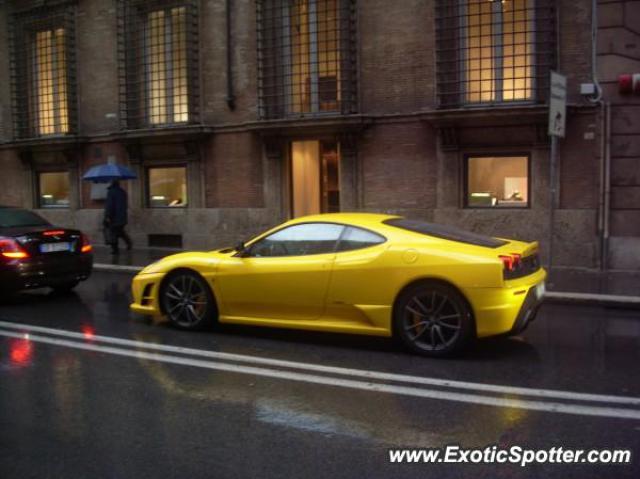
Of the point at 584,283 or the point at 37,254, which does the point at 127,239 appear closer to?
the point at 37,254

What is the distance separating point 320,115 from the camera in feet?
49.8

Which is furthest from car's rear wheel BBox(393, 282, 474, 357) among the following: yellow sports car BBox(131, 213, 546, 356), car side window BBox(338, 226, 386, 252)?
car side window BBox(338, 226, 386, 252)

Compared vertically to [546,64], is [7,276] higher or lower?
lower

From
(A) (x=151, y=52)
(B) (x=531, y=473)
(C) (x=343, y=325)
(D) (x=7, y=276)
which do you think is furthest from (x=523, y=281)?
(A) (x=151, y=52)

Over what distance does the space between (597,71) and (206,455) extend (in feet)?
36.5

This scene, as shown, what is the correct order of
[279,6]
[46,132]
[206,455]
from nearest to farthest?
[206,455] → [279,6] → [46,132]

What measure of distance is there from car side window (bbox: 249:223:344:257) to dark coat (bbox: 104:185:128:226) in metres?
9.81

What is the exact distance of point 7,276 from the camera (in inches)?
368

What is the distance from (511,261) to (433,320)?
915mm

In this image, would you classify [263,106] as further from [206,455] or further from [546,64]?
[206,455]

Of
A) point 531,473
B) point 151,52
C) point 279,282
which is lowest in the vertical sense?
point 531,473

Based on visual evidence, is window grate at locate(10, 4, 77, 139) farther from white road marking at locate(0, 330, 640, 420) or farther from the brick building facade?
white road marking at locate(0, 330, 640, 420)

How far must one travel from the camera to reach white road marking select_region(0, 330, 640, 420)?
4.83m

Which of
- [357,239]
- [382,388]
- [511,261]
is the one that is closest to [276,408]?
[382,388]
